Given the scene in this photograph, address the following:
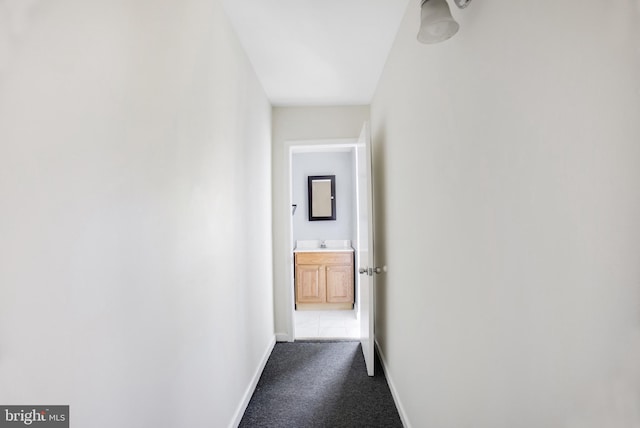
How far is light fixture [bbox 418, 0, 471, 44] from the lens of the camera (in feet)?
3.08

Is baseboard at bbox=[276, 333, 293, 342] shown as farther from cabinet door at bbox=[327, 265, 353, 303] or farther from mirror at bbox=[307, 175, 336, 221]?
mirror at bbox=[307, 175, 336, 221]

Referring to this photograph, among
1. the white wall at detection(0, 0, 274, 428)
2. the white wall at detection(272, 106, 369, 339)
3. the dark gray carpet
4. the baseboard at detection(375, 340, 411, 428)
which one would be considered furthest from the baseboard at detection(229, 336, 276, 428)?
the baseboard at detection(375, 340, 411, 428)

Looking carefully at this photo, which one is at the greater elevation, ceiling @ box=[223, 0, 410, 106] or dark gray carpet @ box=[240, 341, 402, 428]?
ceiling @ box=[223, 0, 410, 106]

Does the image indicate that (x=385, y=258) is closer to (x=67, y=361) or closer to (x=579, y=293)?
(x=579, y=293)

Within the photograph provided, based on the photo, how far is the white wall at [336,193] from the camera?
4.99 metres

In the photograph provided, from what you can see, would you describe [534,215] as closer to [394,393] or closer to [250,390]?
[394,393]

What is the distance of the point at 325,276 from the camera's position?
177 inches

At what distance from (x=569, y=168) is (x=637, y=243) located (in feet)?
0.62

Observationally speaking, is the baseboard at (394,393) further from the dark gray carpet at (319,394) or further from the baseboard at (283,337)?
the baseboard at (283,337)

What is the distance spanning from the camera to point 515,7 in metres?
0.78

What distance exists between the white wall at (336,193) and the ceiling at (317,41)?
1.89 m

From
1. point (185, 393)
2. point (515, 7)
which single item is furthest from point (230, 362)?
point (515, 7)

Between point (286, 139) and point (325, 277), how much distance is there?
2047 mm

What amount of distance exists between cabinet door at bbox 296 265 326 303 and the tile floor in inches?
9.9
